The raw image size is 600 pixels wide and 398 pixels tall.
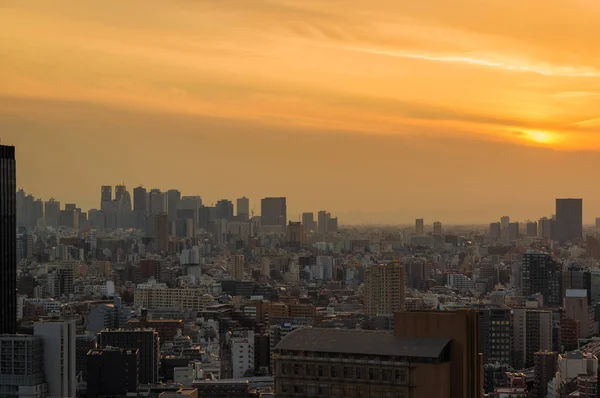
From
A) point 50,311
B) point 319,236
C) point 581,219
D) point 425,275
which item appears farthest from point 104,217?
point 50,311

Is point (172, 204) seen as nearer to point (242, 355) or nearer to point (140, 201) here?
point (140, 201)

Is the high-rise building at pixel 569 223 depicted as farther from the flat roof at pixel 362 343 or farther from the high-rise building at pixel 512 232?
the flat roof at pixel 362 343

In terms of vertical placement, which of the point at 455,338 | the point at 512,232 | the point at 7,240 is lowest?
the point at 512,232

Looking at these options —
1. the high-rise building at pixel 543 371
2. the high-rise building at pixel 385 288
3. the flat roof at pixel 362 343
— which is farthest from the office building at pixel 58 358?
the high-rise building at pixel 385 288

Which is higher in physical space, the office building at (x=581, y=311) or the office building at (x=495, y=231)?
the office building at (x=495, y=231)

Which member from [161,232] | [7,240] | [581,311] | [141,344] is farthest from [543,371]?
[161,232]

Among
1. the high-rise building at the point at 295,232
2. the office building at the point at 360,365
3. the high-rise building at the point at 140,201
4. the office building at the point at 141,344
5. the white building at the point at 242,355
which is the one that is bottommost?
the white building at the point at 242,355

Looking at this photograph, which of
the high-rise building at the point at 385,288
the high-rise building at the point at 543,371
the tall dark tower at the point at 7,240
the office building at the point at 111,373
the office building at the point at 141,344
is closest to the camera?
the office building at the point at 111,373

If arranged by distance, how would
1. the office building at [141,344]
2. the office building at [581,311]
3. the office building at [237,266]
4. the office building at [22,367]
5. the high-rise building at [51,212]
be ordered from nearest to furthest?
the office building at [22,367] < the office building at [141,344] < the office building at [581,311] < the high-rise building at [51,212] < the office building at [237,266]
